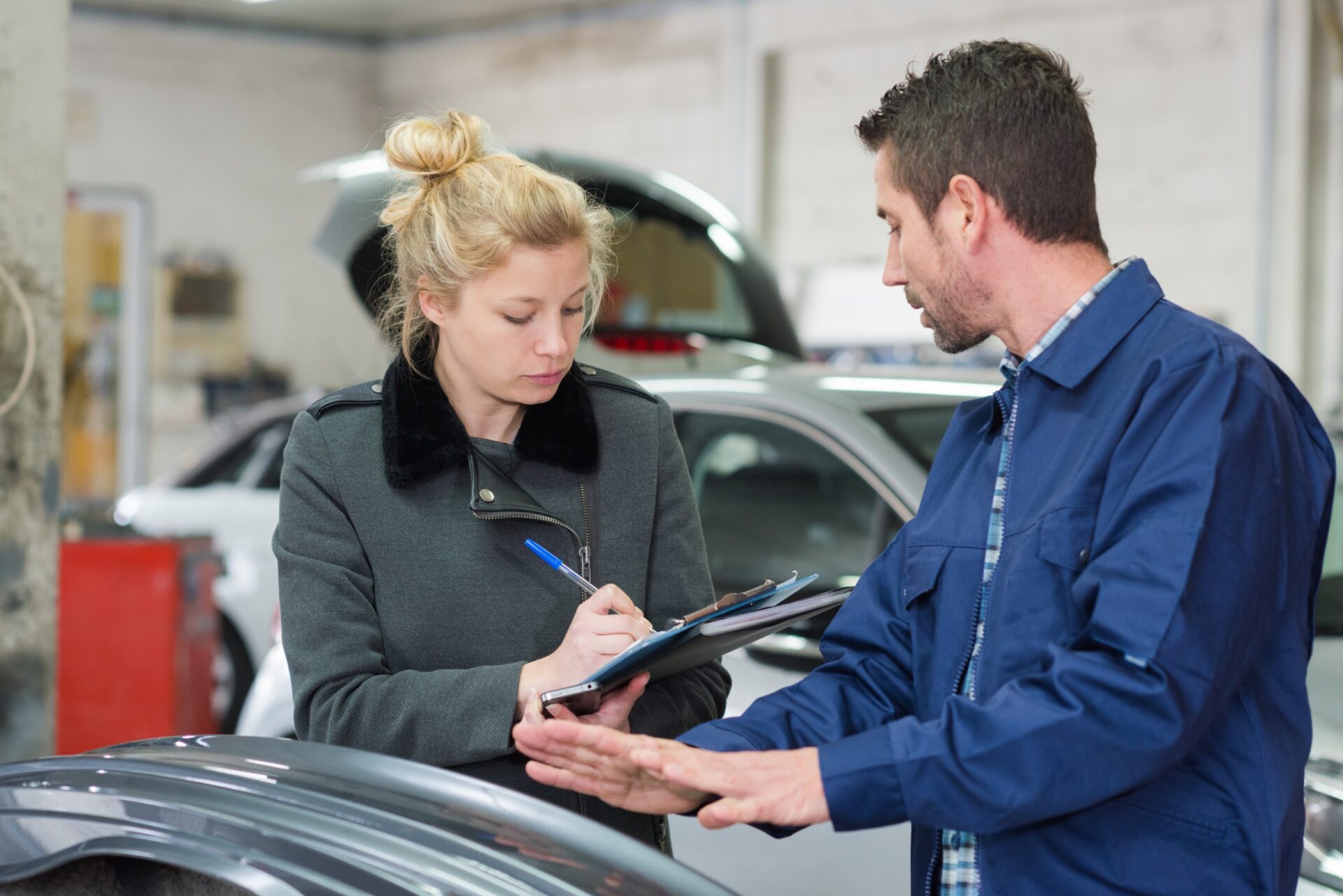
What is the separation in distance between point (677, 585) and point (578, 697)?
26 cm

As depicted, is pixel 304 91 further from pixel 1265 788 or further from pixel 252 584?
pixel 1265 788

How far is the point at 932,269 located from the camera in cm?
146

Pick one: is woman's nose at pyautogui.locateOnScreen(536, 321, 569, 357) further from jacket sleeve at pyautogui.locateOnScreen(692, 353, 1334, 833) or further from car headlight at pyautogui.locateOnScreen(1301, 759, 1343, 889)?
car headlight at pyautogui.locateOnScreen(1301, 759, 1343, 889)

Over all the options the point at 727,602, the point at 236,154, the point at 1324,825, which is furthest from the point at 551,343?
the point at 236,154

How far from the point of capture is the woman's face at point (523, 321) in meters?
1.68

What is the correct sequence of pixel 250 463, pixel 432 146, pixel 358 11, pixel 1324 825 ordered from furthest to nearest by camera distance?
pixel 358 11 < pixel 250 463 < pixel 1324 825 < pixel 432 146

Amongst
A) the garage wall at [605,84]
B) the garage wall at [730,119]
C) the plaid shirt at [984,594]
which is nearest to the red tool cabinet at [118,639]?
the plaid shirt at [984,594]

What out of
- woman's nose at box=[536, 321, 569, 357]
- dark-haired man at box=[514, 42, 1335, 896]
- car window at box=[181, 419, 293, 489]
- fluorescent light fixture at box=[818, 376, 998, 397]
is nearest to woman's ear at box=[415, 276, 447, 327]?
woman's nose at box=[536, 321, 569, 357]

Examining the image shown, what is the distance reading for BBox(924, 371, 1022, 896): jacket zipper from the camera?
1.40 metres

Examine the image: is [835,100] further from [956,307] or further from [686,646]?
[686,646]

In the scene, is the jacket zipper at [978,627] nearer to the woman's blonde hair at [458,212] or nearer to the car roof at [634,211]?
the woman's blonde hair at [458,212]

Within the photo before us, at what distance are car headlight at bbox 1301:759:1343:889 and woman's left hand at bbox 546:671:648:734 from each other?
3.91 feet

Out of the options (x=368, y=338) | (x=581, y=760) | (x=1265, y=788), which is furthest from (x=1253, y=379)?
(x=368, y=338)

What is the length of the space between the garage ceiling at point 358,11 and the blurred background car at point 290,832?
32.7 ft
